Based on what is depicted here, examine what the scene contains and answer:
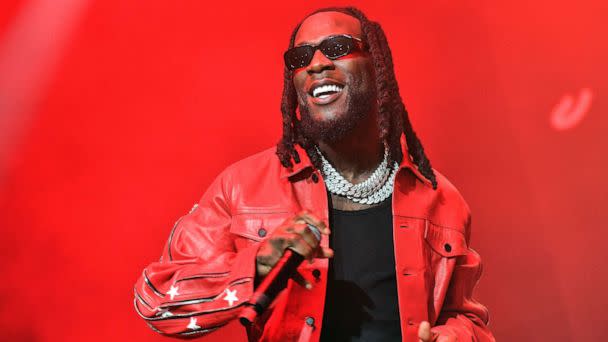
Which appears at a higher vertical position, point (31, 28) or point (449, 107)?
point (31, 28)

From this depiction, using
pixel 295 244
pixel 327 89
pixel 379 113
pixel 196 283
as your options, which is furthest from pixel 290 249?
pixel 379 113

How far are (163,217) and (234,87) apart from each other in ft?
2.18

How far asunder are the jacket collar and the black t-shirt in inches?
6.4

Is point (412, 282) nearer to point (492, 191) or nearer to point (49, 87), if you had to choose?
point (492, 191)

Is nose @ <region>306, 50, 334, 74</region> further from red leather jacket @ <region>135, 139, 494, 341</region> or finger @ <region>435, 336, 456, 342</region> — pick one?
finger @ <region>435, 336, 456, 342</region>

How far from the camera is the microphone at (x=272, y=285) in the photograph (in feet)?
4.78

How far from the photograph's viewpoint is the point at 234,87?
340cm

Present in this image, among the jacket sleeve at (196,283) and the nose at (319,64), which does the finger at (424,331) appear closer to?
the jacket sleeve at (196,283)

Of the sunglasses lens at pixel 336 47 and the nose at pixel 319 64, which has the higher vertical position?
the sunglasses lens at pixel 336 47

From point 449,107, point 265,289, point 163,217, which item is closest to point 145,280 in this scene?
point 265,289

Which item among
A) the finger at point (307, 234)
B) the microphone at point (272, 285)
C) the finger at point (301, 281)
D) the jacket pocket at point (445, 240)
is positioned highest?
the finger at point (307, 234)

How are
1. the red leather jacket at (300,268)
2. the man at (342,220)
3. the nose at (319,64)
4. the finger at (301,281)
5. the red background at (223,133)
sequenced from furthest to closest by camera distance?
the red background at (223,133), the nose at (319,64), the man at (342,220), the red leather jacket at (300,268), the finger at (301,281)

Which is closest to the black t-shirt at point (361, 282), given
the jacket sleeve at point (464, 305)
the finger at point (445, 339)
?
the finger at point (445, 339)

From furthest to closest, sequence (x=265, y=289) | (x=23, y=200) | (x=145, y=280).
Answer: (x=23, y=200) → (x=145, y=280) → (x=265, y=289)
